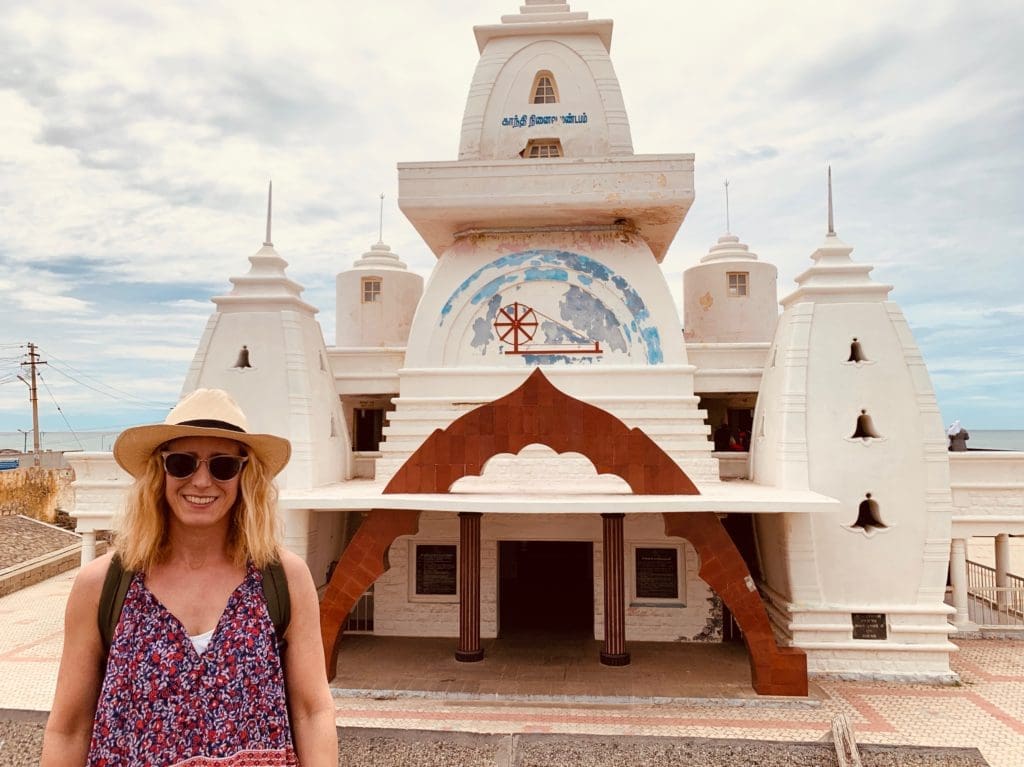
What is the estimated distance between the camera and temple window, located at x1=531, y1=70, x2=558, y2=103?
15.6 metres

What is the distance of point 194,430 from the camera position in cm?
304

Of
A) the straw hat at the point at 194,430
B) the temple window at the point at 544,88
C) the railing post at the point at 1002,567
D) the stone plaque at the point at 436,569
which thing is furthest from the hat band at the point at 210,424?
Answer: the railing post at the point at 1002,567

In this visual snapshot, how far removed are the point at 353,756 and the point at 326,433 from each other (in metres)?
7.64

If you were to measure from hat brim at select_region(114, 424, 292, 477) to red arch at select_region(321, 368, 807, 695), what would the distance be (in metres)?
7.07

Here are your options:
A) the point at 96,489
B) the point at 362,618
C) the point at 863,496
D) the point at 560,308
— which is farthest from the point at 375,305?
the point at 863,496

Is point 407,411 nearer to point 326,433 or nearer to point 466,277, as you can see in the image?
point 326,433

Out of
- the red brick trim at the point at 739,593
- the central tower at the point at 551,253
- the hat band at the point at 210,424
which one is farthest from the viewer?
the central tower at the point at 551,253

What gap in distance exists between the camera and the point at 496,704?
A: 1059cm

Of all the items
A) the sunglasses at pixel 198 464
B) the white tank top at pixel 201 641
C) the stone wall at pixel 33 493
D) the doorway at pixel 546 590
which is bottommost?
the doorway at pixel 546 590

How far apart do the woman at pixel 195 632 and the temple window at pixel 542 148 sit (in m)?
13.5

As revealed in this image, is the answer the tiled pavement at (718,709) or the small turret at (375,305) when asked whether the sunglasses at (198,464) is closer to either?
the tiled pavement at (718,709)

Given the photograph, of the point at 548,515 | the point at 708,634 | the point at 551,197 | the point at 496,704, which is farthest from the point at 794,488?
the point at 551,197

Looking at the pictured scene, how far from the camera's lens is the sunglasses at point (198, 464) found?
119 inches

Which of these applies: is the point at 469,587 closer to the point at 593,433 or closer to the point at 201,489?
the point at 593,433
